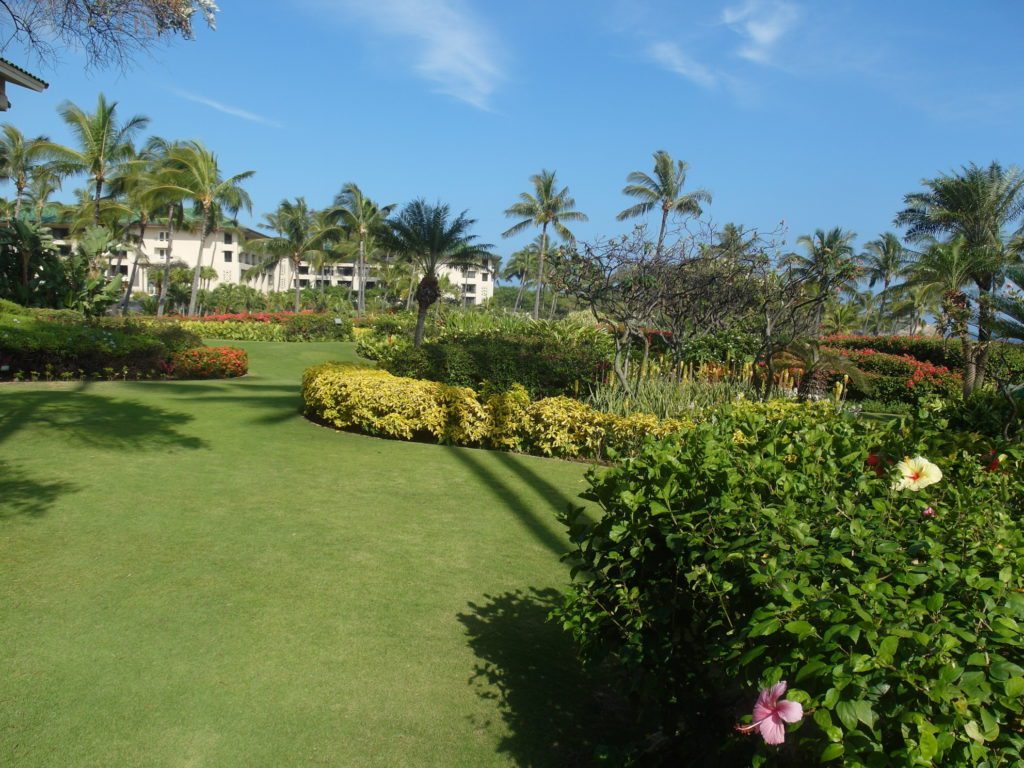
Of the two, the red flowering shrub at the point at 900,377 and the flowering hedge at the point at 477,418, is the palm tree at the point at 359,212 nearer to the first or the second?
the red flowering shrub at the point at 900,377

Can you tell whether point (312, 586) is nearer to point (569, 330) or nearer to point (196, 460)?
point (196, 460)

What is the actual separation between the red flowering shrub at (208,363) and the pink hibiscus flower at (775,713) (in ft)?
50.2

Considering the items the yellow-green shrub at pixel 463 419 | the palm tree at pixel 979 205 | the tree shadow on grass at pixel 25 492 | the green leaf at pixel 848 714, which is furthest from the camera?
the palm tree at pixel 979 205

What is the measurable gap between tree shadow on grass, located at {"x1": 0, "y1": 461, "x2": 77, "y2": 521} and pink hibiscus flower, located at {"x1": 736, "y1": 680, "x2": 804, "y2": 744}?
5.75 meters

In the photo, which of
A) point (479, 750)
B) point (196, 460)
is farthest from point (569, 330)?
point (479, 750)

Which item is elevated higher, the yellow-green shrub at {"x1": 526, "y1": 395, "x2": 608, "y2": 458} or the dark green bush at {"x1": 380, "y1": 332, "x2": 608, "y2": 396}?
the dark green bush at {"x1": 380, "y1": 332, "x2": 608, "y2": 396}

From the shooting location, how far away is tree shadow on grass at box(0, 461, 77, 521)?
570cm

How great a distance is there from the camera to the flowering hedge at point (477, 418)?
30.1ft

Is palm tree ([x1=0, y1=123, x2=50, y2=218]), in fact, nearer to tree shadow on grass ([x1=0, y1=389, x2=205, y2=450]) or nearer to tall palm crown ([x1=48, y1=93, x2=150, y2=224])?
tall palm crown ([x1=48, y1=93, x2=150, y2=224])

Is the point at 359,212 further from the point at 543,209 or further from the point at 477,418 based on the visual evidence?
the point at 477,418

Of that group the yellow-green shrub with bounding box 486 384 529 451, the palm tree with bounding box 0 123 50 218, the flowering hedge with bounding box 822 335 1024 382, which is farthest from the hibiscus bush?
the palm tree with bounding box 0 123 50 218

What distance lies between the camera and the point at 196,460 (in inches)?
304

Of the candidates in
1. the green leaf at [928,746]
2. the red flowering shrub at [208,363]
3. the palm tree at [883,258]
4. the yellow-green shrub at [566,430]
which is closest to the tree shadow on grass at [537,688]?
the green leaf at [928,746]

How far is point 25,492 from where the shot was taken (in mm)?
6148
